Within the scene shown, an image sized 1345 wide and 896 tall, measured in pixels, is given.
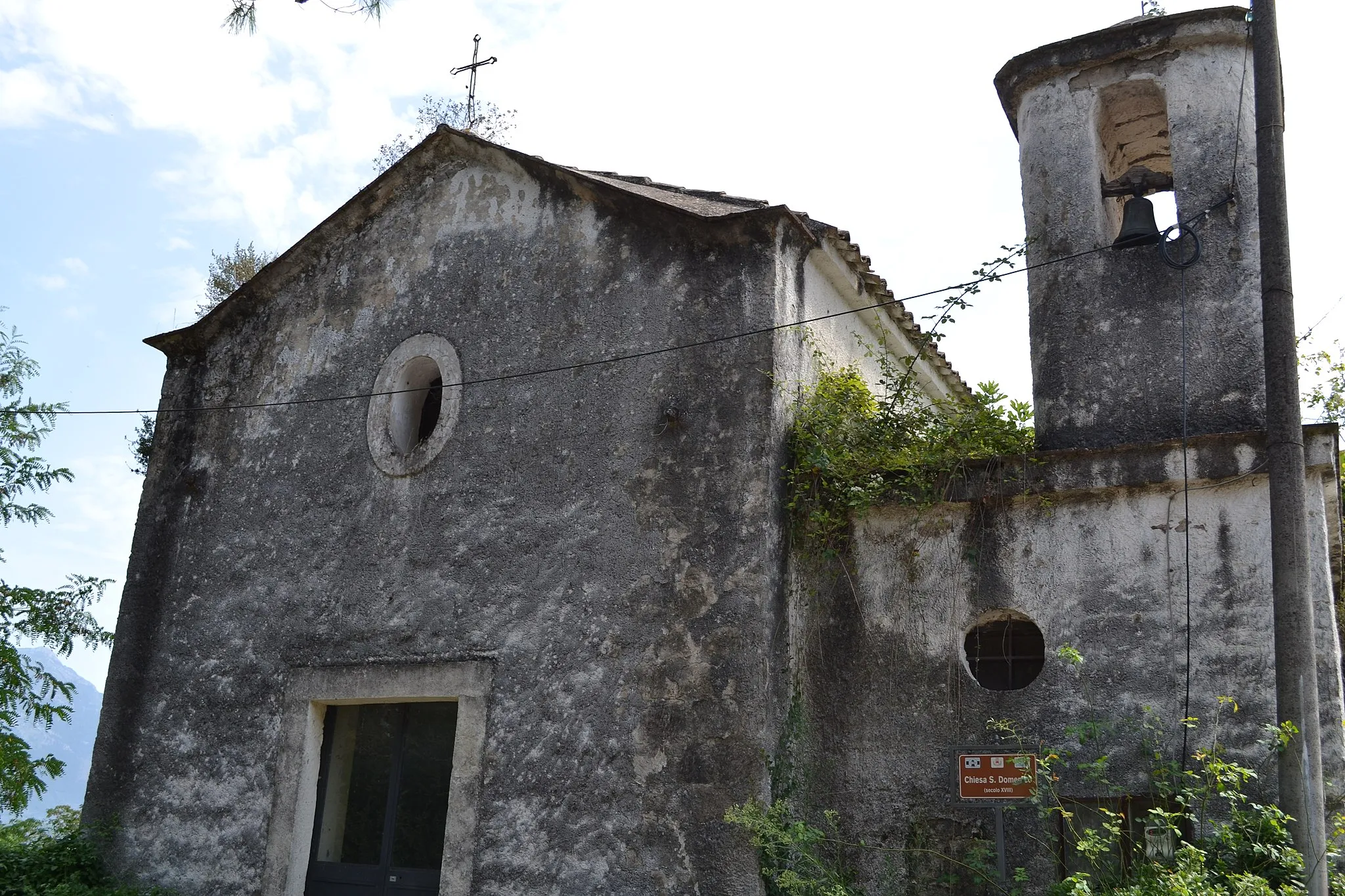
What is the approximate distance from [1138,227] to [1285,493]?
2458mm

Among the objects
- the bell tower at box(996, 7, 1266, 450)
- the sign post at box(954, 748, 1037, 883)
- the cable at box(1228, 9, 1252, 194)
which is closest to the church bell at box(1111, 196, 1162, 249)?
the bell tower at box(996, 7, 1266, 450)

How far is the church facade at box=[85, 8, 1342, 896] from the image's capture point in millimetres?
6902

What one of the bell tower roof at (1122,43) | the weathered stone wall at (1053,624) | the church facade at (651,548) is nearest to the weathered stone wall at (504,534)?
the church facade at (651,548)

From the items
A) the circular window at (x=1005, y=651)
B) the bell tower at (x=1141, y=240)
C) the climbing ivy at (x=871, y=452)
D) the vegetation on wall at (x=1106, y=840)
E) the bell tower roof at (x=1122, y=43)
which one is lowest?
the vegetation on wall at (x=1106, y=840)

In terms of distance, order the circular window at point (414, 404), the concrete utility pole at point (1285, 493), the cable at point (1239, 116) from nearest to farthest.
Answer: the concrete utility pole at point (1285, 493), the cable at point (1239, 116), the circular window at point (414, 404)

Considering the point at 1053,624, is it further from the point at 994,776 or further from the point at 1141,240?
the point at 1141,240

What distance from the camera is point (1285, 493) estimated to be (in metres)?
5.61

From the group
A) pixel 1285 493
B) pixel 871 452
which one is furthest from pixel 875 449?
pixel 1285 493

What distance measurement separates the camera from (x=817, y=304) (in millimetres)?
8492

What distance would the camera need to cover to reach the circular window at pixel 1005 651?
716 cm

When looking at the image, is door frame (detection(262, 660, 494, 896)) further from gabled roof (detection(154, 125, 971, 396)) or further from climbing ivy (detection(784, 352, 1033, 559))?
gabled roof (detection(154, 125, 971, 396))

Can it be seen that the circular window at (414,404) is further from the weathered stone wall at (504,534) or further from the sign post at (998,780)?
the sign post at (998,780)

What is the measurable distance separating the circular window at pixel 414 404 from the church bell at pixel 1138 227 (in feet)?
15.0

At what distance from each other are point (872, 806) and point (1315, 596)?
2635 mm
